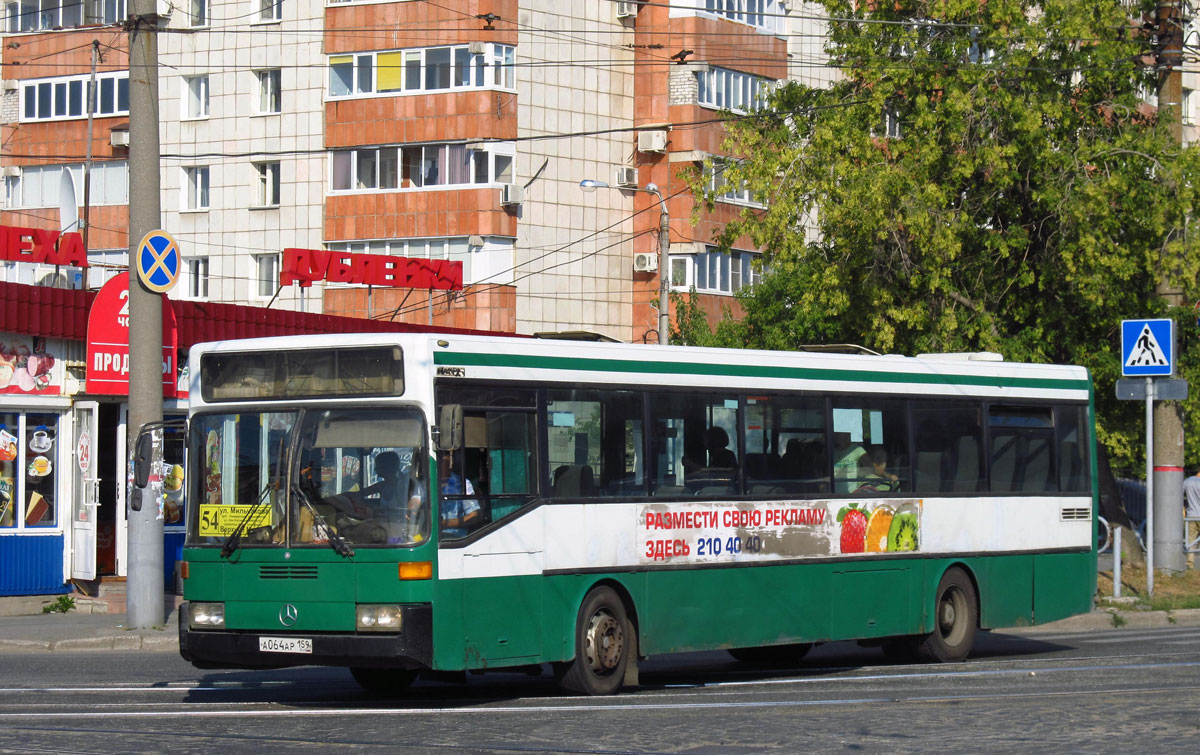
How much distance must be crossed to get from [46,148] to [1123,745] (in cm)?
4653

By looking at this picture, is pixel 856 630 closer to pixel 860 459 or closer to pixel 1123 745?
pixel 860 459

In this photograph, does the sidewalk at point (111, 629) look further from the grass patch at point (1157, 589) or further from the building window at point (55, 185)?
the building window at point (55, 185)

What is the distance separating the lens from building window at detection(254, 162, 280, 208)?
162 feet

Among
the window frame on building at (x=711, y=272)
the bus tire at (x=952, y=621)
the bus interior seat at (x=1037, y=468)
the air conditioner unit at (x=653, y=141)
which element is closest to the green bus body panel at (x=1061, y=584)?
the bus interior seat at (x=1037, y=468)

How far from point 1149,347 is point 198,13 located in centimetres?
3511

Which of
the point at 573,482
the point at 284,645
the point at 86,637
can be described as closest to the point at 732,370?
the point at 573,482

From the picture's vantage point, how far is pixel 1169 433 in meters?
25.7

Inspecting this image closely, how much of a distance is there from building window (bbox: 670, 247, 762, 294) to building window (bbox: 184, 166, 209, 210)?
13.5 meters

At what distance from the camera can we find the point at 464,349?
12414 mm

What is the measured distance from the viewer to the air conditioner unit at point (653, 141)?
48.0m

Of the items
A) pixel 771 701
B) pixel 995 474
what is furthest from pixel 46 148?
pixel 771 701

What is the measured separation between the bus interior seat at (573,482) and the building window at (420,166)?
108 feet

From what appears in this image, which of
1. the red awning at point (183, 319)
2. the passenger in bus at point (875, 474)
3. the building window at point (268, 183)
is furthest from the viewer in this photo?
the building window at point (268, 183)

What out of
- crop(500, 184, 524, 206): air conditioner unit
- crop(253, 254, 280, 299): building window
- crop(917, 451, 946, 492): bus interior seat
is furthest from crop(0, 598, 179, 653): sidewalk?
crop(253, 254, 280, 299): building window
